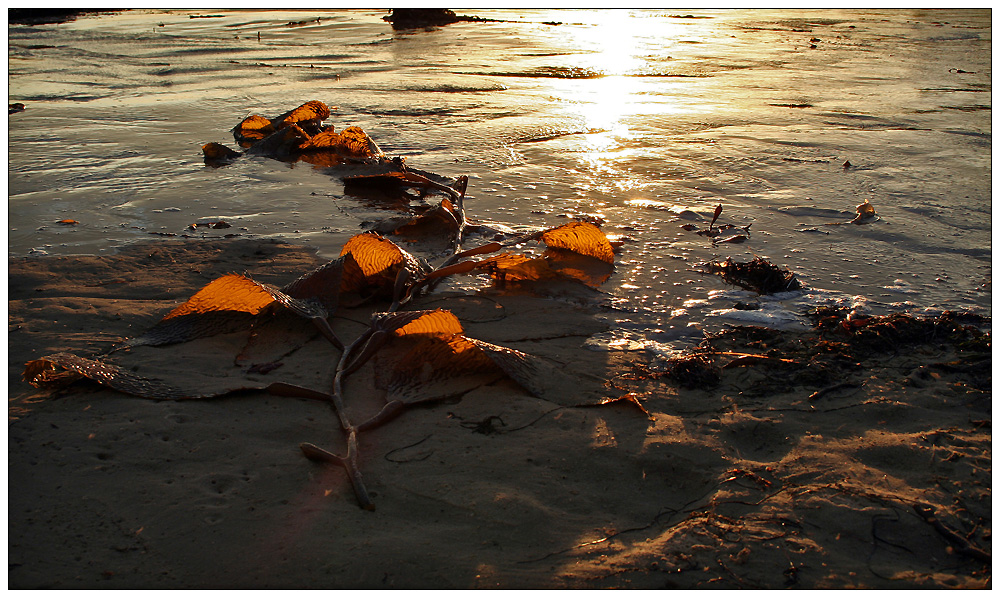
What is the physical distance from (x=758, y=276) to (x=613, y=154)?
2.14m

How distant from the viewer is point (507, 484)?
155cm

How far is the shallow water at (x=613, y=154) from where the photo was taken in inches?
112

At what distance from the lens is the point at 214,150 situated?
171 inches

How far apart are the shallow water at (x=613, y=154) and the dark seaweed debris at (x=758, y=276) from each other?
2.4 inches

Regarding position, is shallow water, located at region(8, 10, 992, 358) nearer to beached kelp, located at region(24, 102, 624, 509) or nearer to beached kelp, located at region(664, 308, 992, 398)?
beached kelp, located at region(664, 308, 992, 398)

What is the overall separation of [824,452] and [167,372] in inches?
72.6

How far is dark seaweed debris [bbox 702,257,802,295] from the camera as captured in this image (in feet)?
8.47

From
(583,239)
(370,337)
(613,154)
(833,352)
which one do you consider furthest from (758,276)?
(613,154)

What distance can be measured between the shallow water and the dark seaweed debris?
0.20 feet

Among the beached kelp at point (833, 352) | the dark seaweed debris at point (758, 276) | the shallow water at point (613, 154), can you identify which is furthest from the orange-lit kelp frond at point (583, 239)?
the beached kelp at point (833, 352)

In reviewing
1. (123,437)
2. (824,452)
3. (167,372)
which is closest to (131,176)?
(167,372)

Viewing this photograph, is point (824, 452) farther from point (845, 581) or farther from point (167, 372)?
point (167, 372)

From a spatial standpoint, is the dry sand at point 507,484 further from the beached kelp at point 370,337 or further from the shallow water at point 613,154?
the shallow water at point 613,154

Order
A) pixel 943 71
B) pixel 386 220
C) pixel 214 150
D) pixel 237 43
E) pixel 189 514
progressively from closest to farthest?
1. pixel 189 514
2. pixel 386 220
3. pixel 214 150
4. pixel 943 71
5. pixel 237 43
